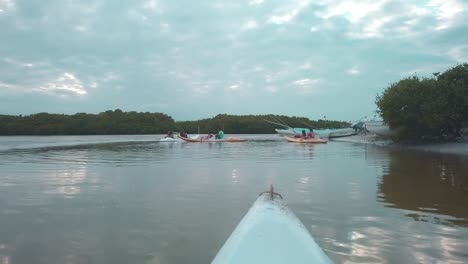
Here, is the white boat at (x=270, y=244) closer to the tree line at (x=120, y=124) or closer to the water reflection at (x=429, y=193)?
the water reflection at (x=429, y=193)

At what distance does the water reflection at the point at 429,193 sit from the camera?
716 centimetres

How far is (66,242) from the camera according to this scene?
5.61 meters

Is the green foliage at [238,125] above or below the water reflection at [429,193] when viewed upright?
above

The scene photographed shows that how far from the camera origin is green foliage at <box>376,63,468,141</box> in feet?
89.5

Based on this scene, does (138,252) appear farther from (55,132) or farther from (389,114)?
(55,132)

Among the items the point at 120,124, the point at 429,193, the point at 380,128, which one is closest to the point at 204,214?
the point at 429,193

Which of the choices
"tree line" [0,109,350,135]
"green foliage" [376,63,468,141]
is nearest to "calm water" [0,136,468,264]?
"green foliage" [376,63,468,141]

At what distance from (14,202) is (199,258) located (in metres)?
5.49

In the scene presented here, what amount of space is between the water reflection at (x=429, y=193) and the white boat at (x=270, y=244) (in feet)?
11.5

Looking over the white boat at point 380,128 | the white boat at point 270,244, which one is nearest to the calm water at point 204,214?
the white boat at point 270,244

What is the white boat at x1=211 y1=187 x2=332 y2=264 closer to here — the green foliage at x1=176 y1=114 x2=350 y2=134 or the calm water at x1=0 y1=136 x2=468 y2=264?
the calm water at x1=0 y1=136 x2=468 y2=264

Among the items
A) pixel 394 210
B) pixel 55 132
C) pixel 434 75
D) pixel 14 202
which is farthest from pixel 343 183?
pixel 55 132

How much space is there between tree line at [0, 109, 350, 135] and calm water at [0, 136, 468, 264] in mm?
52572

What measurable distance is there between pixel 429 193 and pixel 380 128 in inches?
1334
